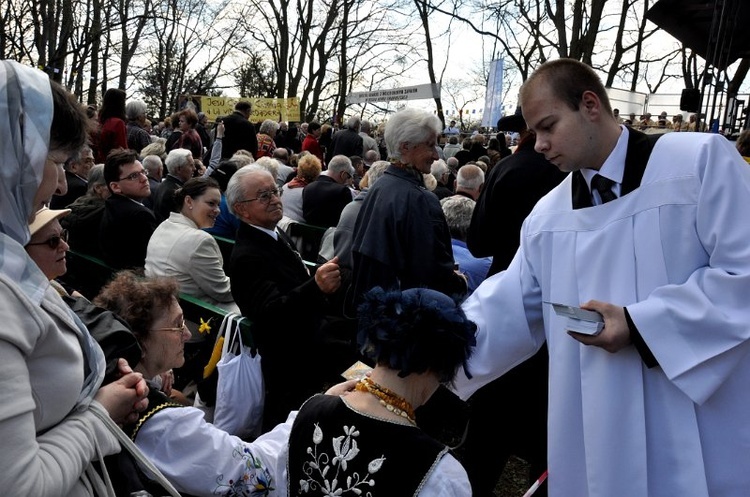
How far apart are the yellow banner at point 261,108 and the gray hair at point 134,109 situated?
7.67m

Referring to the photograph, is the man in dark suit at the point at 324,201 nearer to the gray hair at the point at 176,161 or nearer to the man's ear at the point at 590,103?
the gray hair at the point at 176,161

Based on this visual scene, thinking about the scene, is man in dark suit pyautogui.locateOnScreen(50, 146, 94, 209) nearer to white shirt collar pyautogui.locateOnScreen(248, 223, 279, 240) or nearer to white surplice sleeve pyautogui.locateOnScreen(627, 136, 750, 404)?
white shirt collar pyautogui.locateOnScreen(248, 223, 279, 240)

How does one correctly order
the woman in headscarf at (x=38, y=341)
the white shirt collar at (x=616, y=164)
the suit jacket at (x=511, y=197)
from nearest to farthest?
the woman in headscarf at (x=38, y=341)
the white shirt collar at (x=616, y=164)
the suit jacket at (x=511, y=197)

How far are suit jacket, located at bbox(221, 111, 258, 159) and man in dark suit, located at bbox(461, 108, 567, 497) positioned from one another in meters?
6.72

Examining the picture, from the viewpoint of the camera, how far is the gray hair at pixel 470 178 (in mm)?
5911

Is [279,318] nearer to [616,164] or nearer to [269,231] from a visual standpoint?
[269,231]

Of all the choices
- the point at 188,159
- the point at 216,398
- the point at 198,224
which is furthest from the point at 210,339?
the point at 188,159

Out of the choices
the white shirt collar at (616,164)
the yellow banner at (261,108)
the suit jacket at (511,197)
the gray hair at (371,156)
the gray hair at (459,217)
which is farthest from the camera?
the yellow banner at (261,108)

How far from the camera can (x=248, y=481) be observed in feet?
7.82

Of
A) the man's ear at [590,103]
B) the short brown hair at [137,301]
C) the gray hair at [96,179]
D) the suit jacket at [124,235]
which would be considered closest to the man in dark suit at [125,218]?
the suit jacket at [124,235]

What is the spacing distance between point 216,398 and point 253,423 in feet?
0.80

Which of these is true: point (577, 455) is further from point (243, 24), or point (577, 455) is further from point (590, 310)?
point (243, 24)

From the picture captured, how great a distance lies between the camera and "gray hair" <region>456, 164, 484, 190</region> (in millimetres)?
5911

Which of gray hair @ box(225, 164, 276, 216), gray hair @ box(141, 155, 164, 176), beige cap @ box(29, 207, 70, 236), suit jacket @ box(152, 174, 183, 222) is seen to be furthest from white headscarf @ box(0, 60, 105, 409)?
gray hair @ box(141, 155, 164, 176)
